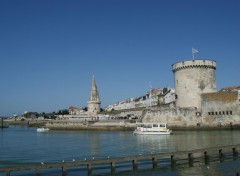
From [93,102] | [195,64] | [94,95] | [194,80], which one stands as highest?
[195,64]

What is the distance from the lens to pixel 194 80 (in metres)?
41.3

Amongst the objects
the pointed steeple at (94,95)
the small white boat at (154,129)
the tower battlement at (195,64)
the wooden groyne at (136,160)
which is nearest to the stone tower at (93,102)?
the pointed steeple at (94,95)

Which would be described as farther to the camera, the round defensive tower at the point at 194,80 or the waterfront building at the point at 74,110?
the waterfront building at the point at 74,110

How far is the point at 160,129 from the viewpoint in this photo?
38000 mm

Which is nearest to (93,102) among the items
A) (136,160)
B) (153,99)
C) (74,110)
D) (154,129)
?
(153,99)

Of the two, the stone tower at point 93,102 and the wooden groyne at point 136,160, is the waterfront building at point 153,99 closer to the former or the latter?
the stone tower at point 93,102

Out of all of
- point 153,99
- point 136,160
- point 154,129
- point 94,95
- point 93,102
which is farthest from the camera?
point 153,99

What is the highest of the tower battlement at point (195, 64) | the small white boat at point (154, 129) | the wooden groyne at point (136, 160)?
the tower battlement at point (195, 64)

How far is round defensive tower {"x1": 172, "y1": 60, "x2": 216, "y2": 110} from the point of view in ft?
136

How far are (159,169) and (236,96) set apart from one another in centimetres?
2420

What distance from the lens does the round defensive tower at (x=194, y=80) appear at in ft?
136

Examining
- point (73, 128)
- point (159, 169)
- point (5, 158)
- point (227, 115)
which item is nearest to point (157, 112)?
point (227, 115)

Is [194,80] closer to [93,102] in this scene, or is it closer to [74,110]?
[93,102]

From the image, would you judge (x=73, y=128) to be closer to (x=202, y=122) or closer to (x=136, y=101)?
(x=202, y=122)
